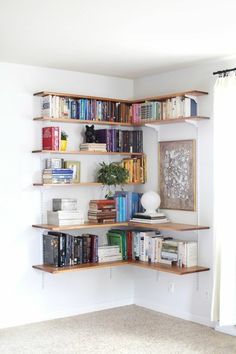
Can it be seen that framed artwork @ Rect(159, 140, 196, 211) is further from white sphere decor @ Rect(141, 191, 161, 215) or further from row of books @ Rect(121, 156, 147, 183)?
row of books @ Rect(121, 156, 147, 183)

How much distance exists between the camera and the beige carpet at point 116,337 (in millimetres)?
A: 4535

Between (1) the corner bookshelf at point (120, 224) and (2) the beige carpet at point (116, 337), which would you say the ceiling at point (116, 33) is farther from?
(2) the beige carpet at point (116, 337)

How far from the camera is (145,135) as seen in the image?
237 inches

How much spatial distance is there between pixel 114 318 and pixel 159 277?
68 cm

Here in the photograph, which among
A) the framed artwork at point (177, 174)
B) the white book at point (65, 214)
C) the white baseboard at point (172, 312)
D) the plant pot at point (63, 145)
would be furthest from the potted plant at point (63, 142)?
the white baseboard at point (172, 312)

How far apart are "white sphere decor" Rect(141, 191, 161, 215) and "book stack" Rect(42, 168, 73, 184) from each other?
2.72 ft

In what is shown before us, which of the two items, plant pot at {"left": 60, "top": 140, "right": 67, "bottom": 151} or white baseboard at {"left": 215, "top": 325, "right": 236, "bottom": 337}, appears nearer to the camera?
white baseboard at {"left": 215, "top": 325, "right": 236, "bottom": 337}

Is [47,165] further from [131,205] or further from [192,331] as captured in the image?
[192,331]

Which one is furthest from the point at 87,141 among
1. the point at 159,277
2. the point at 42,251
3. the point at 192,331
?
the point at 192,331

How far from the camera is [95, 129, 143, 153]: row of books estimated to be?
5723mm

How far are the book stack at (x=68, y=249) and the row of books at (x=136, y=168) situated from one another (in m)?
0.81

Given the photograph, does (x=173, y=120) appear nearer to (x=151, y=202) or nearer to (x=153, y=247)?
(x=151, y=202)

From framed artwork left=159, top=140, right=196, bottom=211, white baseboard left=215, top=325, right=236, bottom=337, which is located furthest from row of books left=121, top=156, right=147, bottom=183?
white baseboard left=215, top=325, right=236, bottom=337

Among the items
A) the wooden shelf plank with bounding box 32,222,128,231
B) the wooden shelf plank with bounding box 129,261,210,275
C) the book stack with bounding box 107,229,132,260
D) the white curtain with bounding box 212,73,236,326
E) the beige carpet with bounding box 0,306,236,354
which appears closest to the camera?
the beige carpet with bounding box 0,306,236,354
